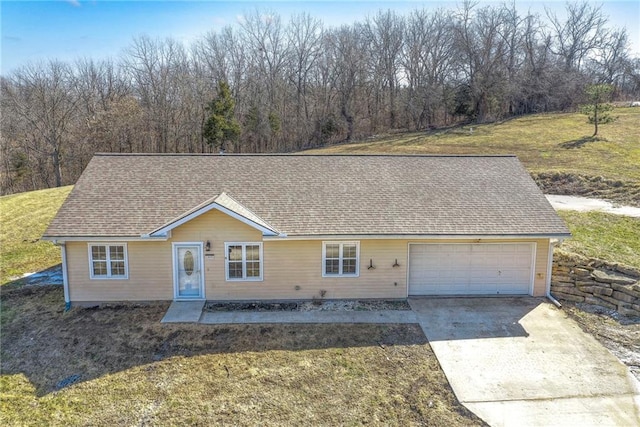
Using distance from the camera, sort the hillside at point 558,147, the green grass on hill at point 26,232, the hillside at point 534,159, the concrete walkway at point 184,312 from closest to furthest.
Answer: the concrete walkway at point 184,312 < the green grass on hill at point 26,232 < the hillside at point 534,159 < the hillside at point 558,147

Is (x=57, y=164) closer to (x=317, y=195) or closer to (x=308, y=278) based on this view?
(x=317, y=195)

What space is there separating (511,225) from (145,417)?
1098cm

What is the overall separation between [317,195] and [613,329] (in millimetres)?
9103

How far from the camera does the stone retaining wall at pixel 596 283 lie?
1152cm

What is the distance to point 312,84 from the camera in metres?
47.2

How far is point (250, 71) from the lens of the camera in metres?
45.2

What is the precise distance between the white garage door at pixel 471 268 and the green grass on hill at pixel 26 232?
1458cm

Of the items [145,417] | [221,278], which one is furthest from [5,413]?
[221,278]

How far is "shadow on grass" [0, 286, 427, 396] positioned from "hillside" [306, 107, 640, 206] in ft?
57.8

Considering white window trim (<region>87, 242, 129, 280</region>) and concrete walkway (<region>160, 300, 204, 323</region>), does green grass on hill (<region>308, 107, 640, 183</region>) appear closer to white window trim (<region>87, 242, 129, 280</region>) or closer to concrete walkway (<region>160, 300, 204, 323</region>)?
concrete walkway (<region>160, 300, 204, 323</region>)

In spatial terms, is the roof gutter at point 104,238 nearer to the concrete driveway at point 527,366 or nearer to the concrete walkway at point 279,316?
the concrete walkway at point 279,316

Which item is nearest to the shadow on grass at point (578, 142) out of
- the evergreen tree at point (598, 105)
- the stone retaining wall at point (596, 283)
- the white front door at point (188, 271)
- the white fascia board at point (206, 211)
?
the evergreen tree at point (598, 105)

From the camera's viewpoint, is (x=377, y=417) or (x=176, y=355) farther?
(x=176, y=355)

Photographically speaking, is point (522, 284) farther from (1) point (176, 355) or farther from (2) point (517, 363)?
(1) point (176, 355)
